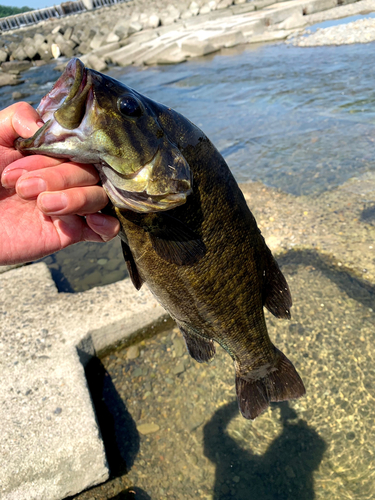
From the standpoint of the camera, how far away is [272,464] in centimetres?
300

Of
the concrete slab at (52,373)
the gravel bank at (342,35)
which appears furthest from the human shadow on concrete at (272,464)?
the gravel bank at (342,35)

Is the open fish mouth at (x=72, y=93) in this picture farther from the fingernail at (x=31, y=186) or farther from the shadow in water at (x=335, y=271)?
the shadow in water at (x=335, y=271)

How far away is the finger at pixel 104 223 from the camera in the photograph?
174cm

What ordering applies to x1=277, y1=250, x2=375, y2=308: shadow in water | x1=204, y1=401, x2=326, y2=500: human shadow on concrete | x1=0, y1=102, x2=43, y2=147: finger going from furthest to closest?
1. x1=277, y1=250, x2=375, y2=308: shadow in water
2. x1=204, y1=401, x2=326, y2=500: human shadow on concrete
3. x1=0, y1=102, x2=43, y2=147: finger

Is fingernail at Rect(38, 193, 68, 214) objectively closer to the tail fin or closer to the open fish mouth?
the open fish mouth

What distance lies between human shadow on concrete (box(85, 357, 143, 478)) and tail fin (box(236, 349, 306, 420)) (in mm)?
1416

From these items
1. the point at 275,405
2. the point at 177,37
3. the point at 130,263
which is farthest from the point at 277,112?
the point at 177,37

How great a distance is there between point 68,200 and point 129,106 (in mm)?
446

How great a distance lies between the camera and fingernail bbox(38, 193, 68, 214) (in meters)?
1.50

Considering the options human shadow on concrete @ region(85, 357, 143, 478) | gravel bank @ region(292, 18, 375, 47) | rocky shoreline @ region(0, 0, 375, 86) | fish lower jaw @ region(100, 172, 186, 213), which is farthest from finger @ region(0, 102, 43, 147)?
rocky shoreline @ region(0, 0, 375, 86)

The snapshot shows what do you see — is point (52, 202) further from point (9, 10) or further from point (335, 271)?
point (9, 10)

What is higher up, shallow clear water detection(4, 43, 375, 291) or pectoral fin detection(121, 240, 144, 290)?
pectoral fin detection(121, 240, 144, 290)

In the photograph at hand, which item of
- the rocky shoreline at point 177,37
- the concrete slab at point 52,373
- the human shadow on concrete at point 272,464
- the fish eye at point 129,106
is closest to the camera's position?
the fish eye at point 129,106

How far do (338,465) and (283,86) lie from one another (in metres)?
10.8
